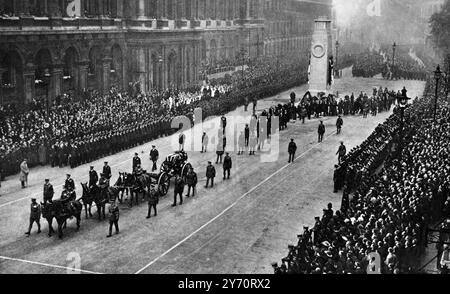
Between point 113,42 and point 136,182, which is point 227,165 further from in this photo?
point 113,42

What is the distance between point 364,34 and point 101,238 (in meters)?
127

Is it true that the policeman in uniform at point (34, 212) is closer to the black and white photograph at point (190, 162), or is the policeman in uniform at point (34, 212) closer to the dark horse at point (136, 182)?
the black and white photograph at point (190, 162)

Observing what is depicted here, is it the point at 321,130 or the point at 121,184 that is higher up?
the point at 321,130

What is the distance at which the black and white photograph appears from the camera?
1523 centimetres

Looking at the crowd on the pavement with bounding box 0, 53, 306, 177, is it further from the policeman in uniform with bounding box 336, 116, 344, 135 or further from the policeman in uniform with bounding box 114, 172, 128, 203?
the policeman in uniform with bounding box 336, 116, 344, 135

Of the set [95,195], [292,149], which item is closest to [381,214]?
[95,195]

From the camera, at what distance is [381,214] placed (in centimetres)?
1541

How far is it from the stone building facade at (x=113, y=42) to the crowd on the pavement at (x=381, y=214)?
16242 mm

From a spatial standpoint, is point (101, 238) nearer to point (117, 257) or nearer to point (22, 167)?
point (117, 257)

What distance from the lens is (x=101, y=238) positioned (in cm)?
1714

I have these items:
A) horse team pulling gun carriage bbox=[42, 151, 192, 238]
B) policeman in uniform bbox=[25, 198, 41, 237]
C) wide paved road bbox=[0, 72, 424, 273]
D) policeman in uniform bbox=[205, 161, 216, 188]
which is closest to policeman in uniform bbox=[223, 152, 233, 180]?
wide paved road bbox=[0, 72, 424, 273]

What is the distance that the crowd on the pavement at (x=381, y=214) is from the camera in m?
12.9

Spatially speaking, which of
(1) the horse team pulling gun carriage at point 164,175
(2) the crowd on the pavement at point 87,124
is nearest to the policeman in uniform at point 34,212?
(1) the horse team pulling gun carriage at point 164,175

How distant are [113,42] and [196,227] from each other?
91.3ft
